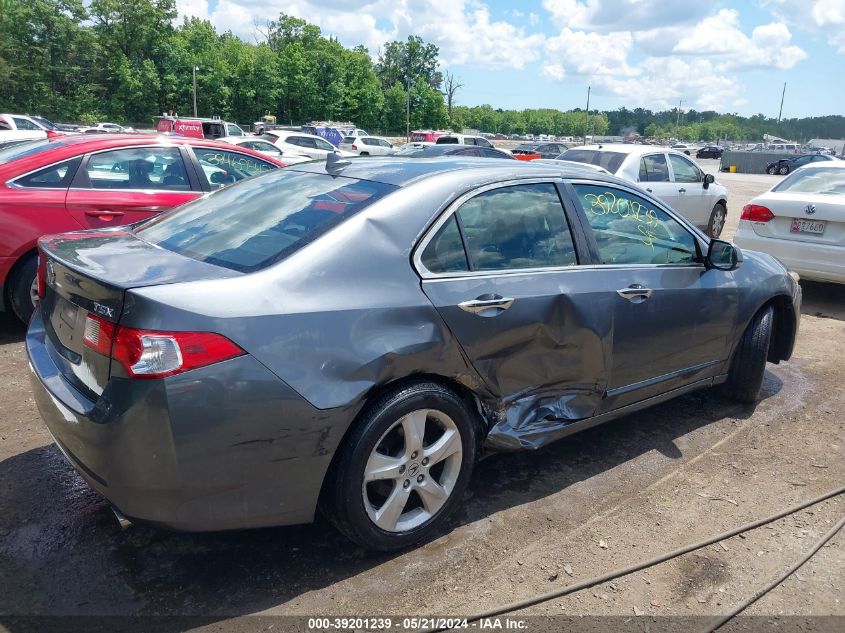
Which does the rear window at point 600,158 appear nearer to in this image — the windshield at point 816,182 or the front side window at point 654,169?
the front side window at point 654,169

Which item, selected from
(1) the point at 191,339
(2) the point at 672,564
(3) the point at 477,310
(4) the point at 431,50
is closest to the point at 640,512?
(2) the point at 672,564

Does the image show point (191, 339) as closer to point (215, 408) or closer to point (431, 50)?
point (215, 408)

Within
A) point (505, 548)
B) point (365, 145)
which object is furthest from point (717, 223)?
point (365, 145)

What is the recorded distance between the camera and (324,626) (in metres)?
2.50

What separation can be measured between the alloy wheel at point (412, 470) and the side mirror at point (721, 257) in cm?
210

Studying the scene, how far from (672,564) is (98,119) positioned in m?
68.4

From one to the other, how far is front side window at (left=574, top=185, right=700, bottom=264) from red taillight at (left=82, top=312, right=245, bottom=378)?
2107 millimetres

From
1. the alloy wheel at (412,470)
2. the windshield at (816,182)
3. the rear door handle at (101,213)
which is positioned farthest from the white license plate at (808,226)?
the rear door handle at (101,213)

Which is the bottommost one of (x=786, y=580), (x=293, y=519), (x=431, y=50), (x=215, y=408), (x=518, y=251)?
(x=786, y=580)

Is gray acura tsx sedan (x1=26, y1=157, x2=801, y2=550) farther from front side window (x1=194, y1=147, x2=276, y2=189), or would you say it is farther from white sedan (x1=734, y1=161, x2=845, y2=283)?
white sedan (x1=734, y1=161, x2=845, y2=283)

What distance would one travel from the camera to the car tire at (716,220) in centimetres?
1223

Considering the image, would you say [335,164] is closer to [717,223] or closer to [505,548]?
[505,548]

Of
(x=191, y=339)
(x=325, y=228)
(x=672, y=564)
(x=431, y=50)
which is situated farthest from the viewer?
(x=431, y=50)

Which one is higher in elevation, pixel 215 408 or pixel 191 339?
pixel 191 339
